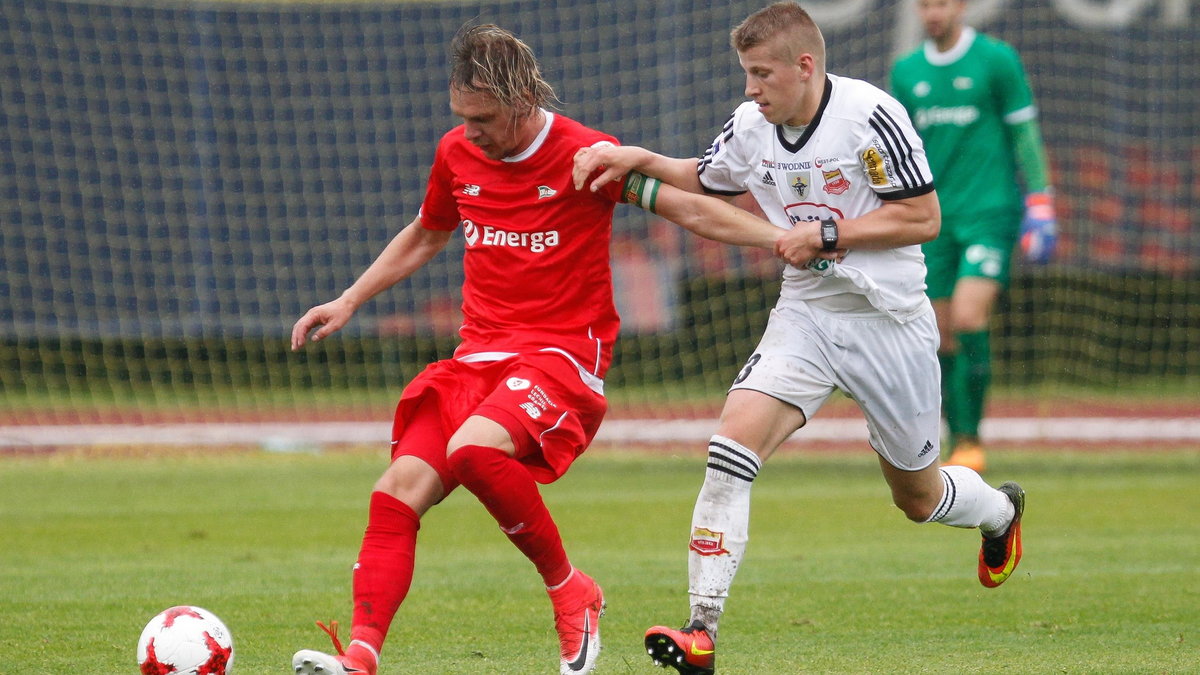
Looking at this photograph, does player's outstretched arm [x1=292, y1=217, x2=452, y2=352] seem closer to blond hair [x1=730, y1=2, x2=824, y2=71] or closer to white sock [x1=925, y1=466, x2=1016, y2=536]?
blond hair [x1=730, y1=2, x2=824, y2=71]

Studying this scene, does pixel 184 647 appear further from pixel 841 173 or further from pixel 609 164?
pixel 841 173

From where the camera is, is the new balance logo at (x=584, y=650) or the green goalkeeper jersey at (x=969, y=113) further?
the green goalkeeper jersey at (x=969, y=113)

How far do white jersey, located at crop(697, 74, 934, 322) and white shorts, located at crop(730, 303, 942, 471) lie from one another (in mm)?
75

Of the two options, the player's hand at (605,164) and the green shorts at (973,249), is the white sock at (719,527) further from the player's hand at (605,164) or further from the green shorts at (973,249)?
the green shorts at (973,249)

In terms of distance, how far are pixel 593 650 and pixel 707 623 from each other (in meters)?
0.43

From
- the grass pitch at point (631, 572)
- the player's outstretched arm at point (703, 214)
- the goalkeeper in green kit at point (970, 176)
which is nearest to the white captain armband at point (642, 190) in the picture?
the player's outstretched arm at point (703, 214)

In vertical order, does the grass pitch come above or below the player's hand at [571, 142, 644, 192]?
below

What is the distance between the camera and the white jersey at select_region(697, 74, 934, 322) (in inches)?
193

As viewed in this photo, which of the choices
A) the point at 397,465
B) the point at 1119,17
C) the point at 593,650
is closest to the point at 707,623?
the point at 593,650

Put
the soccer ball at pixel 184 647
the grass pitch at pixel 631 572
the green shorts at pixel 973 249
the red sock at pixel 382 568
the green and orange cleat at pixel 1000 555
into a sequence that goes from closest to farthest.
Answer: the soccer ball at pixel 184 647
the red sock at pixel 382 568
the grass pitch at pixel 631 572
the green and orange cleat at pixel 1000 555
the green shorts at pixel 973 249

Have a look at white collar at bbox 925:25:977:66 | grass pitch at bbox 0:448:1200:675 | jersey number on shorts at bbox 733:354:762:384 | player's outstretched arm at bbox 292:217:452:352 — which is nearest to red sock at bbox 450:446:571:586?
grass pitch at bbox 0:448:1200:675

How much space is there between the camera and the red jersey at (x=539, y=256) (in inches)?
199

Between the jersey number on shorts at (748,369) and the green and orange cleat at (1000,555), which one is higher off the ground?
the jersey number on shorts at (748,369)

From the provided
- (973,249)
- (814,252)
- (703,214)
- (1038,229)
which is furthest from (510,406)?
(1038,229)
